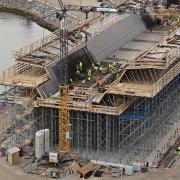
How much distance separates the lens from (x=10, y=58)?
67812mm

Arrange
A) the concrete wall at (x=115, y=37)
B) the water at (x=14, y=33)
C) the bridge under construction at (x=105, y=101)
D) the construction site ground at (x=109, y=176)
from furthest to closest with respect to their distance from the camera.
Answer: the water at (x=14, y=33) → the concrete wall at (x=115, y=37) → the bridge under construction at (x=105, y=101) → the construction site ground at (x=109, y=176)

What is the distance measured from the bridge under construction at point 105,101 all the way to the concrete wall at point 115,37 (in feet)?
4.53

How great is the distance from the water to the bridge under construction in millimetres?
15558

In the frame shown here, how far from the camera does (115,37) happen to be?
195ft

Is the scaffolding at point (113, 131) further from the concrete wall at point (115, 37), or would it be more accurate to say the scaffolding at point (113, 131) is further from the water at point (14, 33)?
the water at point (14, 33)

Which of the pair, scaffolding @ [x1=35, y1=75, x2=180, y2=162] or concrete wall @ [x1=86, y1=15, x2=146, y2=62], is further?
concrete wall @ [x1=86, y1=15, x2=146, y2=62]

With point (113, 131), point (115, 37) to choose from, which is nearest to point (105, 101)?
point (113, 131)

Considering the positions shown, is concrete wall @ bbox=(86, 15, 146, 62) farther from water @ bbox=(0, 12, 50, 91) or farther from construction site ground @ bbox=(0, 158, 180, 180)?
construction site ground @ bbox=(0, 158, 180, 180)

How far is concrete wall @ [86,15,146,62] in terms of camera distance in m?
55.3

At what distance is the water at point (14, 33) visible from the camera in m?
70.2

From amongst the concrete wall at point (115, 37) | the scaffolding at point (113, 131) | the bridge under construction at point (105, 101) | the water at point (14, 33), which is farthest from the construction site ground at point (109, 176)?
the water at point (14, 33)

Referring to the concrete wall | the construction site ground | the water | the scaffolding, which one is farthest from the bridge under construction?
the water

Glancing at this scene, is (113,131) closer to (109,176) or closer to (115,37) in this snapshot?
(109,176)

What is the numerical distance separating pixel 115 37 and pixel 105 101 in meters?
14.9
